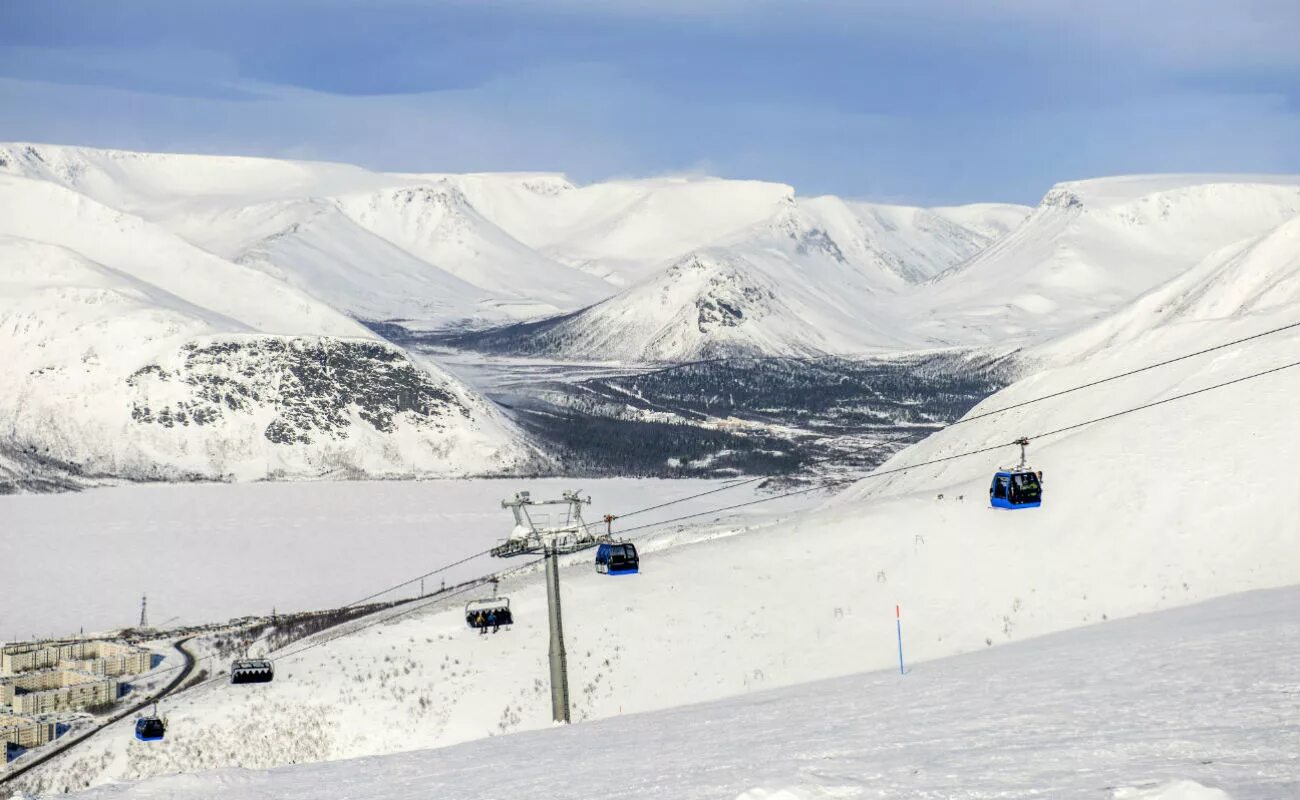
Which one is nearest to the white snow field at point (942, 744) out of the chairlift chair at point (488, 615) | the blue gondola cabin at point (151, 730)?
the chairlift chair at point (488, 615)

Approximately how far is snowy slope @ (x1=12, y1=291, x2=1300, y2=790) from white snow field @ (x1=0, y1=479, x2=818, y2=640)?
6237 cm

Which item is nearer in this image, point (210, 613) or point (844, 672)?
point (844, 672)

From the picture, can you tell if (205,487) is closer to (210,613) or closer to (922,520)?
(210,613)

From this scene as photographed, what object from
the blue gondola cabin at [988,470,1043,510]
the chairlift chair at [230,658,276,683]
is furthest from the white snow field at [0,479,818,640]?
the blue gondola cabin at [988,470,1043,510]

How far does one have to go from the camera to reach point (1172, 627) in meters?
38.4

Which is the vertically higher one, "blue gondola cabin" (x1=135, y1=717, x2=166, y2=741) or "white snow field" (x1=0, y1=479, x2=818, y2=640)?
"white snow field" (x1=0, y1=479, x2=818, y2=640)

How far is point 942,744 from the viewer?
2311cm

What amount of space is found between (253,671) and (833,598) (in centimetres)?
2086

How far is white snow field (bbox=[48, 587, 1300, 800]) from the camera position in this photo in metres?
19.4

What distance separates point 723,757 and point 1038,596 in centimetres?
2797

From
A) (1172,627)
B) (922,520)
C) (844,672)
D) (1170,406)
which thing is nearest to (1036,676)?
(1172,627)

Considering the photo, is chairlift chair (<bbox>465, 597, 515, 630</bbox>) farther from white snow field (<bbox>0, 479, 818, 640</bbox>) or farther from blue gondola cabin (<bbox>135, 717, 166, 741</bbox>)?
white snow field (<bbox>0, 479, 818, 640</bbox>)

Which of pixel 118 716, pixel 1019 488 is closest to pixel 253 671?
pixel 118 716

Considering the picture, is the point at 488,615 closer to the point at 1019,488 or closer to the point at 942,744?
the point at 1019,488
